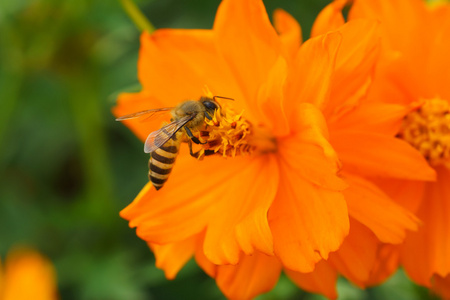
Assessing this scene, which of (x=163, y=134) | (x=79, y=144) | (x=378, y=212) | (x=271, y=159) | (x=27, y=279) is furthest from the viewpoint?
(x=79, y=144)

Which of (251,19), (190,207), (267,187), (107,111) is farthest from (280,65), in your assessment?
(107,111)

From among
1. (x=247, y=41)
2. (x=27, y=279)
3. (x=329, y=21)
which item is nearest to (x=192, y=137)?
(x=247, y=41)

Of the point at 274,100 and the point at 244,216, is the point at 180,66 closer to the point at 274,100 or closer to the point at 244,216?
the point at 274,100

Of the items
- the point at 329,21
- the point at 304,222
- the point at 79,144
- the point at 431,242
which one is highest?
the point at 329,21

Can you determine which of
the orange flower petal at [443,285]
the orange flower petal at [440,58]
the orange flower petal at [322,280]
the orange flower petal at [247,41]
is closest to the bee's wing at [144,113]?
the orange flower petal at [247,41]

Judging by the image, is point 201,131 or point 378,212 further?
point 201,131

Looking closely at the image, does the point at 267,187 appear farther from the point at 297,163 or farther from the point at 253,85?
the point at 253,85

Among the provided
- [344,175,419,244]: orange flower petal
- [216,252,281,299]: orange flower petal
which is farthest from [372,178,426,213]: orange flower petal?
[216,252,281,299]: orange flower petal
